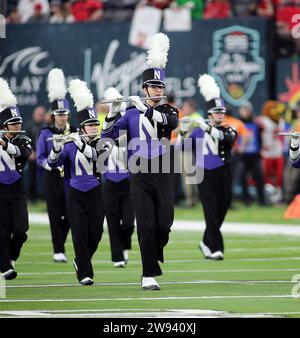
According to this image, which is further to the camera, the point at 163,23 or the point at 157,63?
the point at 163,23

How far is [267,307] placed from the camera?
11188 millimetres

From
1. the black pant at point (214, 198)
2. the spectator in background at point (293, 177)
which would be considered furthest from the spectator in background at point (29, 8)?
the black pant at point (214, 198)

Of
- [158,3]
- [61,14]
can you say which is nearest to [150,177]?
[158,3]

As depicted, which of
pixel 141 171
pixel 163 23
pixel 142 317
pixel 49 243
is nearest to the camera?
pixel 142 317

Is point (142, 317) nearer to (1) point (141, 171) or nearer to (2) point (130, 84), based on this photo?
(1) point (141, 171)

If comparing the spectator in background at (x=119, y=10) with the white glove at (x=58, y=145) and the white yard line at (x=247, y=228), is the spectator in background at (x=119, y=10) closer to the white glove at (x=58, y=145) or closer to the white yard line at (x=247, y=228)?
the white yard line at (x=247, y=228)

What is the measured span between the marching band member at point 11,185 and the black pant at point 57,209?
200 cm

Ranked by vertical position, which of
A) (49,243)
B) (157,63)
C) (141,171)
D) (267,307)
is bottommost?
(49,243)

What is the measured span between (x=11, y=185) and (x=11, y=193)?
97 millimetres

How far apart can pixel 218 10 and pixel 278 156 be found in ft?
10.7

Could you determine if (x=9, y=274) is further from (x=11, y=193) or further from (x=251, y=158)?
(x=251, y=158)

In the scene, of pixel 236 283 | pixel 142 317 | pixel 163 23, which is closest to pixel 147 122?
pixel 236 283

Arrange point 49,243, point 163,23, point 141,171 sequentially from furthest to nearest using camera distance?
point 163,23, point 49,243, point 141,171

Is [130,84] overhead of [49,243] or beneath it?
overhead
